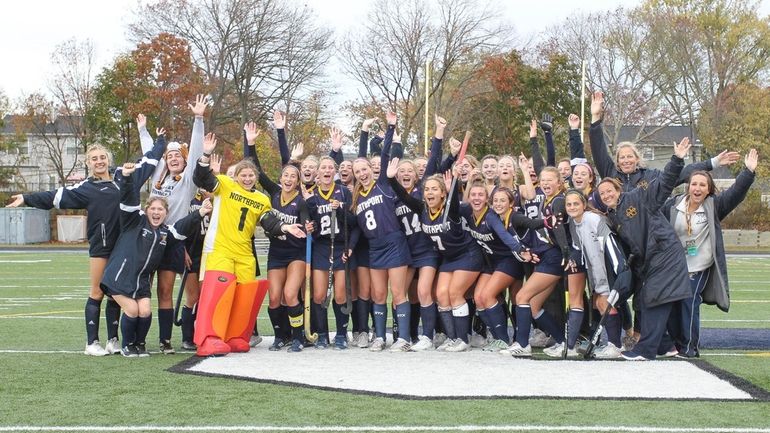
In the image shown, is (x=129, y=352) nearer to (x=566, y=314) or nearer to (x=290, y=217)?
(x=290, y=217)

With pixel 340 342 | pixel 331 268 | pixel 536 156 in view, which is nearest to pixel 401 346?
pixel 340 342

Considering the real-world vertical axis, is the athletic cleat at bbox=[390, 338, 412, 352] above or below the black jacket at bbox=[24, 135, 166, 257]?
below

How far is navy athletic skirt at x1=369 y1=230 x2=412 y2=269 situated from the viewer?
8.70m

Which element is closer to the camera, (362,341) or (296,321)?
(296,321)

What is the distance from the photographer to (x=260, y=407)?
598 centimetres

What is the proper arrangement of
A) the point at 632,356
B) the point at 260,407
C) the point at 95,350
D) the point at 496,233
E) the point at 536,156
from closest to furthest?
the point at 260,407, the point at 632,356, the point at 95,350, the point at 496,233, the point at 536,156

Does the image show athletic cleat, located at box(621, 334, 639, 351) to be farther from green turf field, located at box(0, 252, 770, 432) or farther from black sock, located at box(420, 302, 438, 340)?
black sock, located at box(420, 302, 438, 340)

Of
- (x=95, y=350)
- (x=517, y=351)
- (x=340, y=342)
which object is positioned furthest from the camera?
(x=340, y=342)

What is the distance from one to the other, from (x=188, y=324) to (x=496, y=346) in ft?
9.63

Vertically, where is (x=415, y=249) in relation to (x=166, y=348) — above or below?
Answer: above

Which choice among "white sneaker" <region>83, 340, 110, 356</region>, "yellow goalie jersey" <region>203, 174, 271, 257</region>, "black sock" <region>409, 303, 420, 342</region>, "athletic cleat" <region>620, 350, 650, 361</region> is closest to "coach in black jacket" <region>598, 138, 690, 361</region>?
"athletic cleat" <region>620, 350, 650, 361</region>

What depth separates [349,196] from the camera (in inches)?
354

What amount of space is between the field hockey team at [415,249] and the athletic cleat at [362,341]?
0.01m

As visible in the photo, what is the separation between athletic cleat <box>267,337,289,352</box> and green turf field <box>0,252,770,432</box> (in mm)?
877
